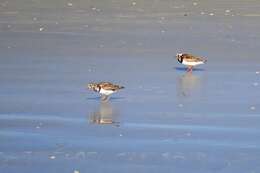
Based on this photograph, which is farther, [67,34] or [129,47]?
[67,34]

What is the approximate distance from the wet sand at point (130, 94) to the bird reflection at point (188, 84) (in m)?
0.02

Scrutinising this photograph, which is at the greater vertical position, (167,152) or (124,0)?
(124,0)

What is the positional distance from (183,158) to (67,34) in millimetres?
9360

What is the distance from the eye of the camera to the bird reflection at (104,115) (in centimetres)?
992

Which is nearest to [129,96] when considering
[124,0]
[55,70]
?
[55,70]

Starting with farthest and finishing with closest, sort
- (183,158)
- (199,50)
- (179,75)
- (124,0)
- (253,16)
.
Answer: (124,0)
(253,16)
(199,50)
(179,75)
(183,158)

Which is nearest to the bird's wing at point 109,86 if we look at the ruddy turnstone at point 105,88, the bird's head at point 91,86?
the ruddy turnstone at point 105,88

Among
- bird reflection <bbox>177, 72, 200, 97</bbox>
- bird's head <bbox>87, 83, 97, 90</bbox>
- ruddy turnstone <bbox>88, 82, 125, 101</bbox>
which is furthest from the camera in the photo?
bird reflection <bbox>177, 72, 200, 97</bbox>

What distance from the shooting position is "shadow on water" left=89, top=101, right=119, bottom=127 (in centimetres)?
991

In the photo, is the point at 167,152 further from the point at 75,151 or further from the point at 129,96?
the point at 129,96

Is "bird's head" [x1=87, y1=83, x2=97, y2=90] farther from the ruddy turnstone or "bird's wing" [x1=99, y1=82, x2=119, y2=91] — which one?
"bird's wing" [x1=99, y1=82, x2=119, y2=91]

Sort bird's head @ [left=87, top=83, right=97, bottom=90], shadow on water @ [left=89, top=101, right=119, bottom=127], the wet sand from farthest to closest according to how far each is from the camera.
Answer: bird's head @ [left=87, top=83, right=97, bottom=90] < shadow on water @ [left=89, top=101, right=119, bottom=127] < the wet sand

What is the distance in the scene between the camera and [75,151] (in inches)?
337

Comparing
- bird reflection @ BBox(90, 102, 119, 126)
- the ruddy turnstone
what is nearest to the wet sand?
bird reflection @ BBox(90, 102, 119, 126)
